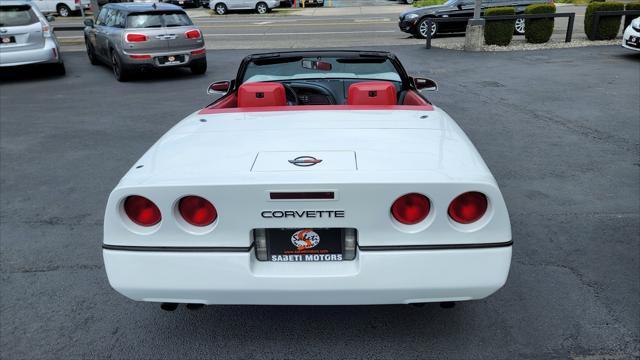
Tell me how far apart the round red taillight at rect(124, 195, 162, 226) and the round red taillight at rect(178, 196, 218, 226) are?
0.12 m

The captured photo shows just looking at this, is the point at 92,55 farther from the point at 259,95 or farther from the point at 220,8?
the point at 220,8

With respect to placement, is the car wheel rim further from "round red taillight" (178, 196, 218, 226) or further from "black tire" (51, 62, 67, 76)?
"round red taillight" (178, 196, 218, 226)

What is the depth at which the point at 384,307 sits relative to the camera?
10.1ft

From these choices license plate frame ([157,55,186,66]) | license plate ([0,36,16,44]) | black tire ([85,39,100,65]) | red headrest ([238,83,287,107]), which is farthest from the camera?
black tire ([85,39,100,65])

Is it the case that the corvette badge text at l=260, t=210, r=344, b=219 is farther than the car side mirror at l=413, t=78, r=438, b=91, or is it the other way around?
the car side mirror at l=413, t=78, r=438, b=91

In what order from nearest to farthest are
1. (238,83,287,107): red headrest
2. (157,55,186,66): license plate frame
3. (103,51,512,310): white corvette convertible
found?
(103,51,512,310): white corvette convertible, (238,83,287,107): red headrest, (157,55,186,66): license plate frame

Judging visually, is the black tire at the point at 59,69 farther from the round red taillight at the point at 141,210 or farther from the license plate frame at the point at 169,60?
the round red taillight at the point at 141,210

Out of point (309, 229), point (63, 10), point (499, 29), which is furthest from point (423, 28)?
point (63, 10)

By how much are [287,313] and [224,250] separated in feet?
2.98

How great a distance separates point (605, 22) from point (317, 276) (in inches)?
645

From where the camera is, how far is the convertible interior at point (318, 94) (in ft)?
11.5

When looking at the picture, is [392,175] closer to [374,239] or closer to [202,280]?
[374,239]

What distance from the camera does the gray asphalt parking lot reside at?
9.07ft

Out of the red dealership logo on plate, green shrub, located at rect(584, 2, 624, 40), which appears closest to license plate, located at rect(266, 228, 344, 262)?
the red dealership logo on plate
